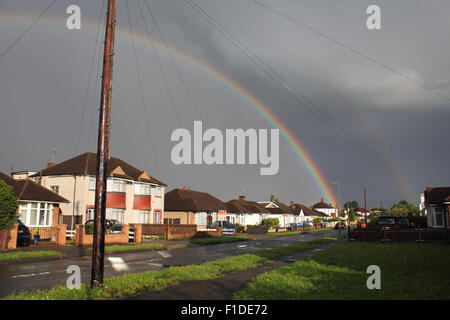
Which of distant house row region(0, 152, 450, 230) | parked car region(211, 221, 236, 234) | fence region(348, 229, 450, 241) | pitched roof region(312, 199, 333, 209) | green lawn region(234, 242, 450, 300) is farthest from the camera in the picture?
pitched roof region(312, 199, 333, 209)

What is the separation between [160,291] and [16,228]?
16.8 metres

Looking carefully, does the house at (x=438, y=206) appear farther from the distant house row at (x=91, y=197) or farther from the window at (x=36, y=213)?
the window at (x=36, y=213)

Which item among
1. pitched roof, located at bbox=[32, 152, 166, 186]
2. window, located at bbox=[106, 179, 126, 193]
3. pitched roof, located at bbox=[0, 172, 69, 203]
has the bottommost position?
pitched roof, located at bbox=[0, 172, 69, 203]

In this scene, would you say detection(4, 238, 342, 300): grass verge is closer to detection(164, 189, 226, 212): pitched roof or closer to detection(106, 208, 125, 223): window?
detection(106, 208, 125, 223): window

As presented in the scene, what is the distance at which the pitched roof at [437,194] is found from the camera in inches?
1609

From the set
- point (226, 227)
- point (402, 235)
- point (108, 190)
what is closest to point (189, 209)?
point (226, 227)

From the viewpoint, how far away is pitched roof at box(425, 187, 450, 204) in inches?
1609

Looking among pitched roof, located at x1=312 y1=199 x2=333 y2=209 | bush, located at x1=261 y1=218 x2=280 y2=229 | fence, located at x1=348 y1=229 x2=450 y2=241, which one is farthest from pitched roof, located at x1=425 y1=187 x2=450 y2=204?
pitched roof, located at x1=312 y1=199 x2=333 y2=209

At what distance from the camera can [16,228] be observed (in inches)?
879

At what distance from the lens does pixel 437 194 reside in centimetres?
4316

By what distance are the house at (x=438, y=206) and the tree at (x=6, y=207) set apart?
3887 cm

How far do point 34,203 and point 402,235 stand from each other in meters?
30.0
